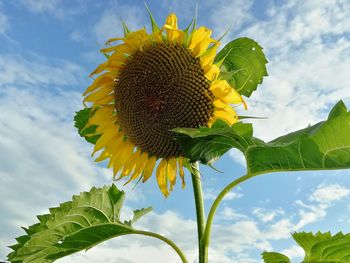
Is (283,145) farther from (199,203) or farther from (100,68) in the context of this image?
(100,68)

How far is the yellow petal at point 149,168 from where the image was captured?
3.43 meters

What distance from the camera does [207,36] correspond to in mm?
3135

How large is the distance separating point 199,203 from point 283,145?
0.95m

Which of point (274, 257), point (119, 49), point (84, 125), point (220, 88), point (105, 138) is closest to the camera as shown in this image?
point (220, 88)

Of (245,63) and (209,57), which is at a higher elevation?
(245,63)

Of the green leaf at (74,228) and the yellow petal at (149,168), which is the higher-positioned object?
the yellow petal at (149,168)

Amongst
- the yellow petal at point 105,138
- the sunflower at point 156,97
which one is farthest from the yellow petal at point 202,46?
the yellow petal at point 105,138

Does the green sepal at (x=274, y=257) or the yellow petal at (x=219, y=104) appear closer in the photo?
the yellow petal at (x=219, y=104)

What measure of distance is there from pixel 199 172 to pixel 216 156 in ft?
1.41

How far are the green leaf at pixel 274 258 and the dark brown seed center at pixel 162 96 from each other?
3.11 ft

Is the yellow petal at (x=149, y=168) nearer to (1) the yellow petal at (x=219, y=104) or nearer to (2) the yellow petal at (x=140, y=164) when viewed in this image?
(2) the yellow petal at (x=140, y=164)

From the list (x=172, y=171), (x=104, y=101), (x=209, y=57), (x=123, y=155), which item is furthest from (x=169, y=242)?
(x=209, y=57)

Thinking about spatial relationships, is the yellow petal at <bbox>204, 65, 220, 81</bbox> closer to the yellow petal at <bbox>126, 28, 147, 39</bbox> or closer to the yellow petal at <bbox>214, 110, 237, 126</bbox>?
the yellow petal at <bbox>214, 110, 237, 126</bbox>

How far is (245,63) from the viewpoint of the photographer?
3656 millimetres
